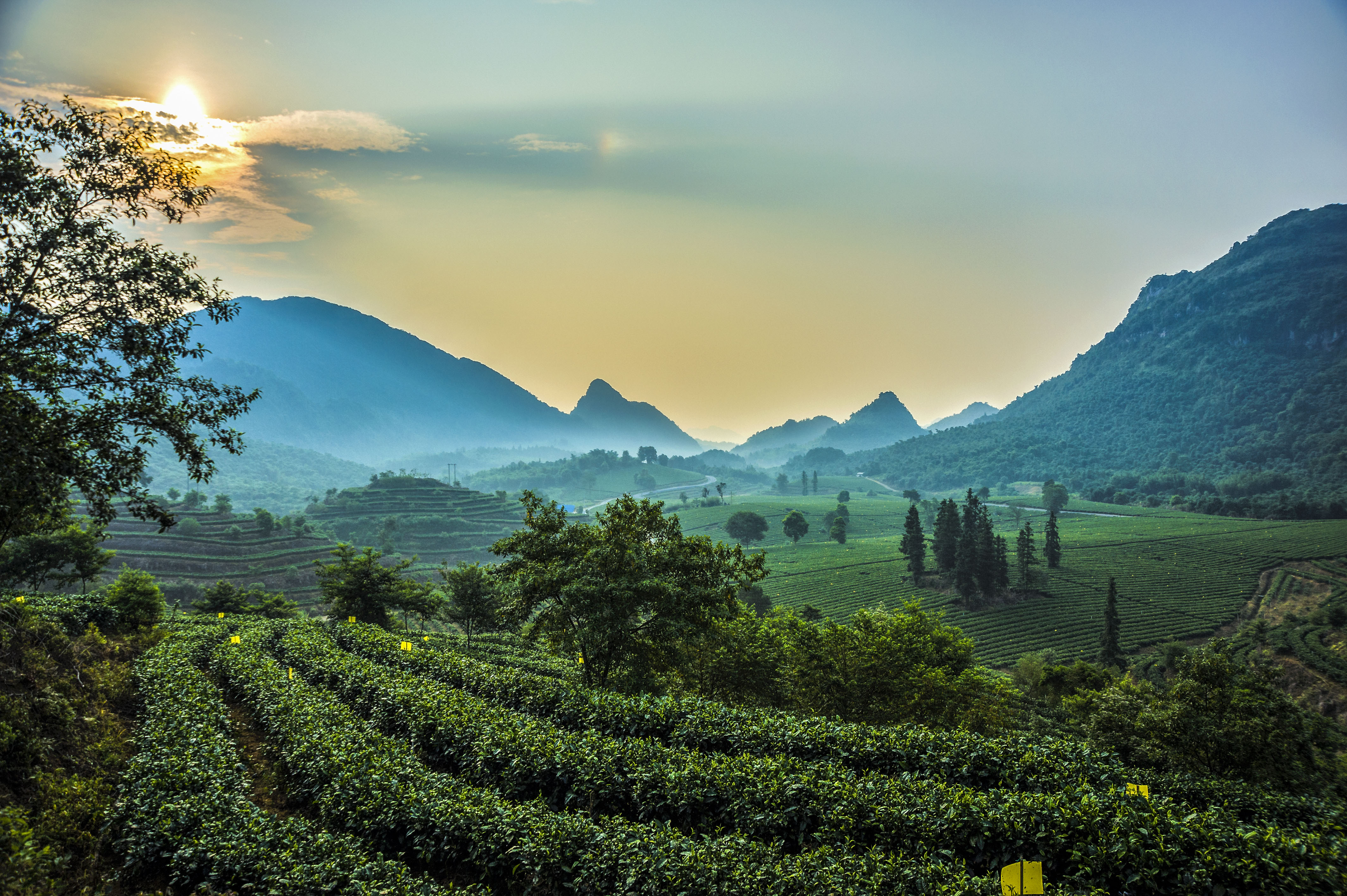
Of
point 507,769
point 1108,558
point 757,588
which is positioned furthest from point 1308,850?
point 1108,558

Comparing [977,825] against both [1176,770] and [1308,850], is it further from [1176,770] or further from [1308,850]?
[1176,770]

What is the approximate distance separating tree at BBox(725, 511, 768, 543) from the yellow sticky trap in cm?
12332

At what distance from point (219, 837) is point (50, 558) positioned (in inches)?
1522

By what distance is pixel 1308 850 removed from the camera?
771 centimetres

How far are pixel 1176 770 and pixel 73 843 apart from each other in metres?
21.8

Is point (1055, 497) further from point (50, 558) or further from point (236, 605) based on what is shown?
point (50, 558)

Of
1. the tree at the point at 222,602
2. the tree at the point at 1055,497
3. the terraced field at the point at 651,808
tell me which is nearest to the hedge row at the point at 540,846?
the terraced field at the point at 651,808

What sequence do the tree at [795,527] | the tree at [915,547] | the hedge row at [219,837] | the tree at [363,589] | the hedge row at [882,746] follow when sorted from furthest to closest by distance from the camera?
the tree at [795,527] → the tree at [915,547] → the tree at [363,589] → the hedge row at [882,746] → the hedge row at [219,837]

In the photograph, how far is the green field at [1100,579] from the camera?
66.3 m

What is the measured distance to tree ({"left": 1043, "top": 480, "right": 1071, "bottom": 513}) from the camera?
15662 cm

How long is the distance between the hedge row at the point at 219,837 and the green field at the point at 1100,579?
1565 inches

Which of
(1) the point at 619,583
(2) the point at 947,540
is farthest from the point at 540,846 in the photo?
(2) the point at 947,540

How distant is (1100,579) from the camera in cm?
8338

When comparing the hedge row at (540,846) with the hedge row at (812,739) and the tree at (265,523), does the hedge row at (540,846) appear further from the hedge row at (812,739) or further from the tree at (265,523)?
the tree at (265,523)
